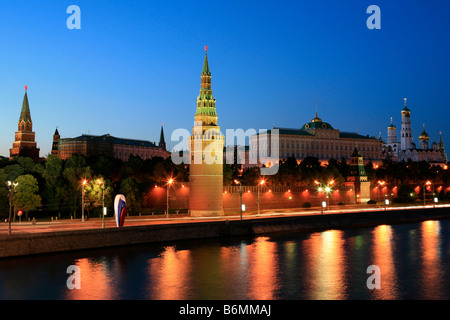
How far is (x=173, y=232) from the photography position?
55.2 metres

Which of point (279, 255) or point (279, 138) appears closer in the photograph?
point (279, 255)

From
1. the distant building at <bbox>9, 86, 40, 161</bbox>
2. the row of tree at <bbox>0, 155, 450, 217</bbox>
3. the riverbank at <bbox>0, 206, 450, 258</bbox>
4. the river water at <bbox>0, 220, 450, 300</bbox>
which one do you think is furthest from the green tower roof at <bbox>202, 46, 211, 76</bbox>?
the distant building at <bbox>9, 86, 40, 161</bbox>

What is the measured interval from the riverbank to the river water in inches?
41.0

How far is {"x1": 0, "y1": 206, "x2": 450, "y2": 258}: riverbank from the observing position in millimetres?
44178

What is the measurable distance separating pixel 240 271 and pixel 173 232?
1606 cm

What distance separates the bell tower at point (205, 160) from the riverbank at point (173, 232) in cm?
1762

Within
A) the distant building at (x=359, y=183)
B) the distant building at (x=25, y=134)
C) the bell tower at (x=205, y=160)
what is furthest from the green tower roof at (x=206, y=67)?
the distant building at (x=25, y=134)

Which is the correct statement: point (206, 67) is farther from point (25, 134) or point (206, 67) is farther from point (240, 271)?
point (25, 134)

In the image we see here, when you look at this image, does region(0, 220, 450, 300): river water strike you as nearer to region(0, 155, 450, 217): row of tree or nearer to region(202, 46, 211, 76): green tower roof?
region(0, 155, 450, 217): row of tree

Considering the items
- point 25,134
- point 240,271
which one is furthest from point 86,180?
point 25,134

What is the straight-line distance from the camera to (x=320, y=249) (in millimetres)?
52469
